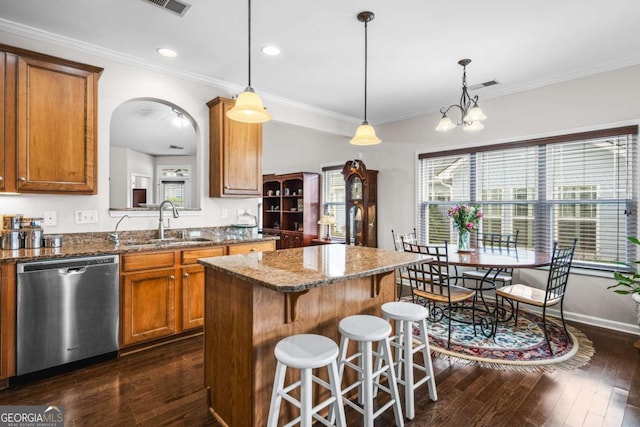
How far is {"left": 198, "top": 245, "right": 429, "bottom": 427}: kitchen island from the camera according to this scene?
5.59 ft

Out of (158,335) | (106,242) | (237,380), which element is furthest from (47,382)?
(237,380)

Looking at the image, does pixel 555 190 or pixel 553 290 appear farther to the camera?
pixel 555 190

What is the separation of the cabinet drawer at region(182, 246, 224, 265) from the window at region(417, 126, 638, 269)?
3162mm

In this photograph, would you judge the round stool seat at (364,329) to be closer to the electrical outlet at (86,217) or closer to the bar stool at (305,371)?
the bar stool at (305,371)

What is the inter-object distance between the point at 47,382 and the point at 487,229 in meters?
4.78

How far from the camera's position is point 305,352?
158cm

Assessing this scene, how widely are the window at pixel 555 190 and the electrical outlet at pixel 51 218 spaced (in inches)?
177

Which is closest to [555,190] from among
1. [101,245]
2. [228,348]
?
[228,348]

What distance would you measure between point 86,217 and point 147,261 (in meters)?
0.77

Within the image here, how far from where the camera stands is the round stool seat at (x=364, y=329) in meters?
1.78

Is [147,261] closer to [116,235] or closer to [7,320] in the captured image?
[116,235]

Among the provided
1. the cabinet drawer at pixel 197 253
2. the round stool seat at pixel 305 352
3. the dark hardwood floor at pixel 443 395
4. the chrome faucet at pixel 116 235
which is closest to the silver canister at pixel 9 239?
the chrome faucet at pixel 116 235

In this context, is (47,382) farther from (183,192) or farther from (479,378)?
(183,192)

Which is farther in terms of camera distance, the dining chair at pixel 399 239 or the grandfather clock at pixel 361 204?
the grandfather clock at pixel 361 204
